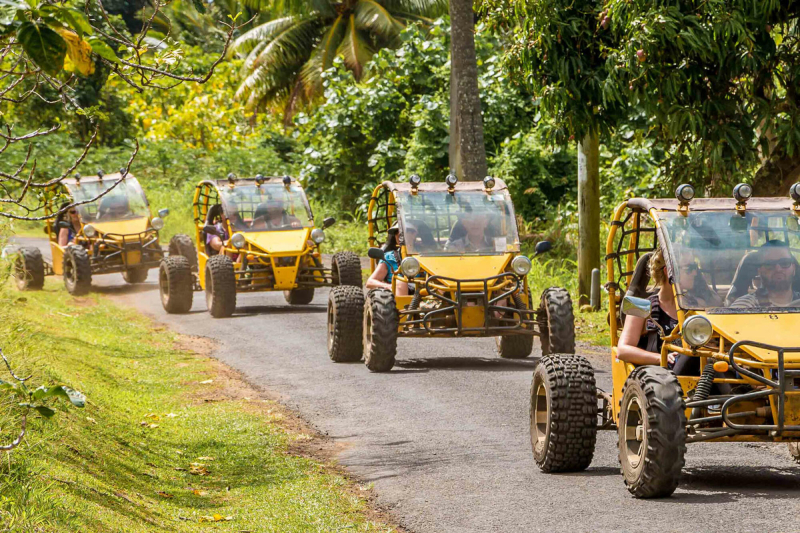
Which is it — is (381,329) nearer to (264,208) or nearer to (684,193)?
(684,193)

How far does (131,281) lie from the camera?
22266 millimetres

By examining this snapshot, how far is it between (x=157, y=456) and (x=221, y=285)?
25.8ft

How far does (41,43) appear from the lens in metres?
3.26

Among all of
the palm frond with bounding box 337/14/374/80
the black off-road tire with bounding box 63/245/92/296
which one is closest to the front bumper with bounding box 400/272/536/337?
the black off-road tire with bounding box 63/245/92/296

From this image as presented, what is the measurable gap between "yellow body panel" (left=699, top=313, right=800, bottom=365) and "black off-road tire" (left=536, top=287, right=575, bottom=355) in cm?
487

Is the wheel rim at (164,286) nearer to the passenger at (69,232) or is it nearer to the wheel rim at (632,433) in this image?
the passenger at (69,232)

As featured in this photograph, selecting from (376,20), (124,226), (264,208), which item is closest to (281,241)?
(264,208)

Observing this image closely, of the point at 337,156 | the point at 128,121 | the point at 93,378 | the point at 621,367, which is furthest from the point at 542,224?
the point at 128,121

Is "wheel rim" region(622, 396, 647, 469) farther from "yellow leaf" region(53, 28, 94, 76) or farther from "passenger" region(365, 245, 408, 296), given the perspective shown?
"passenger" region(365, 245, 408, 296)

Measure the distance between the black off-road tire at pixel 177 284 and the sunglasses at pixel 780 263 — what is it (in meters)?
11.9

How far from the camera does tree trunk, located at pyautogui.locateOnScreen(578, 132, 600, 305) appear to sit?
15.9 m

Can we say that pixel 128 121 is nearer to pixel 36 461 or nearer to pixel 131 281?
pixel 131 281

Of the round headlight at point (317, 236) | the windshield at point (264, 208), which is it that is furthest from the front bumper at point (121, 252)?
the round headlight at point (317, 236)

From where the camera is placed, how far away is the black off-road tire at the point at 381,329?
11820 millimetres
